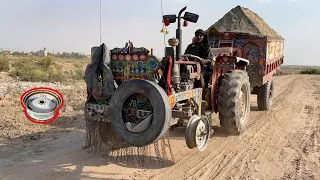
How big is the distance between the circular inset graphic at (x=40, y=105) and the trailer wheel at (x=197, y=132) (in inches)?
170

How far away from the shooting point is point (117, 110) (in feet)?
14.5

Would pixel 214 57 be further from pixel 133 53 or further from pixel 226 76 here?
pixel 133 53

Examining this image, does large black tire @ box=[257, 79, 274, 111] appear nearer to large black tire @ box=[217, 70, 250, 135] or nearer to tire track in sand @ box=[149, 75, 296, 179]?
tire track in sand @ box=[149, 75, 296, 179]

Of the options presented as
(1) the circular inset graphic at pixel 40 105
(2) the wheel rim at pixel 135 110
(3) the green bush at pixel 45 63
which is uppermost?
(3) the green bush at pixel 45 63

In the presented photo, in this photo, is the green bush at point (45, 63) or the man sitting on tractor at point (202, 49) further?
the green bush at point (45, 63)

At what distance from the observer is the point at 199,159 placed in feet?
17.8

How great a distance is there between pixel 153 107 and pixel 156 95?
0.53ft

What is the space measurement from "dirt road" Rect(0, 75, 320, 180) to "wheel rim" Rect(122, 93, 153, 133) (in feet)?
2.64

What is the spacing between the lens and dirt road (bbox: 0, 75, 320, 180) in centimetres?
476

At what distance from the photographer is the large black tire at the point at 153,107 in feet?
13.6

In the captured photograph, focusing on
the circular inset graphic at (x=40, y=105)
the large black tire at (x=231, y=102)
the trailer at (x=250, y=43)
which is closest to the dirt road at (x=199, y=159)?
the large black tire at (x=231, y=102)

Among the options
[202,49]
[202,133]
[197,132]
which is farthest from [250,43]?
[197,132]

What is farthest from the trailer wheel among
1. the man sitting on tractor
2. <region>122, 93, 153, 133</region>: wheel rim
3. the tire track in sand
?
the man sitting on tractor

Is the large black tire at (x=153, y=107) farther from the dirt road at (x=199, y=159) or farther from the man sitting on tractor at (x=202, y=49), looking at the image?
the man sitting on tractor at (x=202, y=49)
